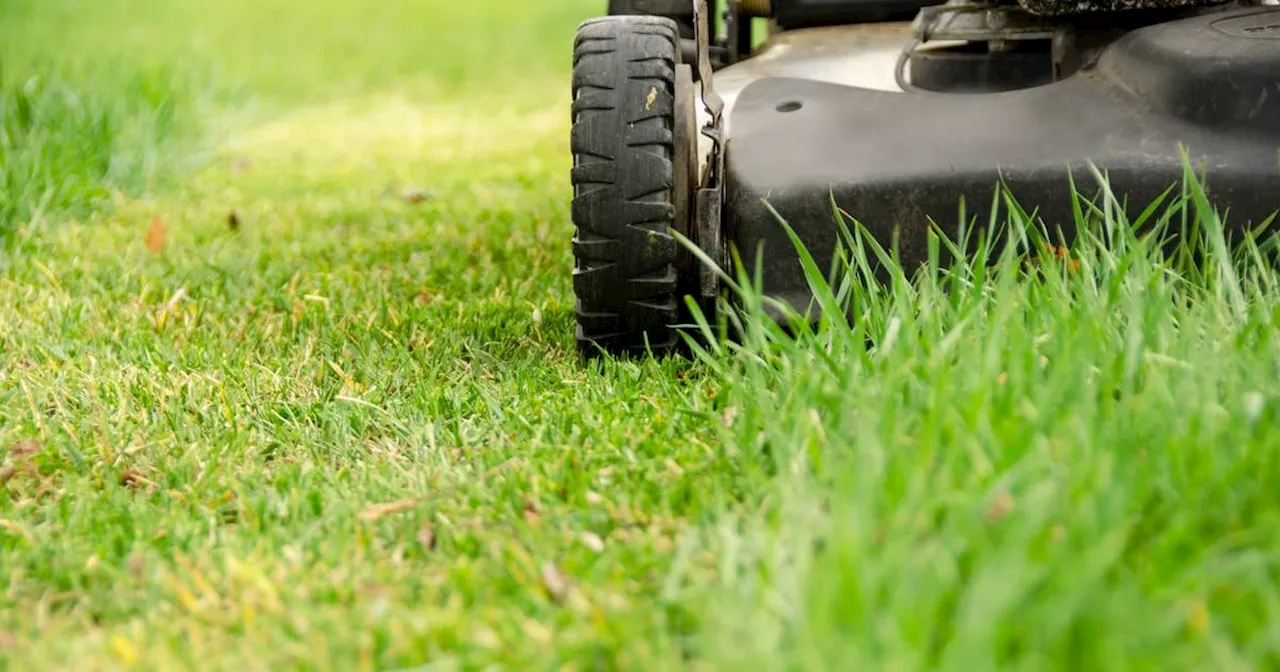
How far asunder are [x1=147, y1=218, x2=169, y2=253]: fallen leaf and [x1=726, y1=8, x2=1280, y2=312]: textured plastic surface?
4.60 ft

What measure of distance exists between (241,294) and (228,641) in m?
1.36

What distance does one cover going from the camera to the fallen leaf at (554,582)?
3.85 feet

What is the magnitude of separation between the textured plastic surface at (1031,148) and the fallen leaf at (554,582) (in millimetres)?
706

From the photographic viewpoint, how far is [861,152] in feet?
6.15

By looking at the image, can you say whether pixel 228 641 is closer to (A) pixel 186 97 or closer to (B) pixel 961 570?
(B) pixel 961 570

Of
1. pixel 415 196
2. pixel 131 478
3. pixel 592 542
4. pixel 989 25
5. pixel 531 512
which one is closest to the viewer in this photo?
pixel 592 542

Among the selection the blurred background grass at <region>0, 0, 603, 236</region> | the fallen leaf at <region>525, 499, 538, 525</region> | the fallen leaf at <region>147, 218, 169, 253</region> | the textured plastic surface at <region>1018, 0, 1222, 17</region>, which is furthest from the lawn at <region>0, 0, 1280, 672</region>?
the blurred background grass at <region>0, 0, 603, 236</region>

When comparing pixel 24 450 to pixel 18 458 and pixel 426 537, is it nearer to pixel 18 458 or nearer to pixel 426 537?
pixel 18 458

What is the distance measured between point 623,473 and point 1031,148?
2.47 feet

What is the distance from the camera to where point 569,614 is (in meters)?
1.12

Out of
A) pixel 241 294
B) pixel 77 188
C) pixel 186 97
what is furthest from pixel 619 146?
pixel 186 97

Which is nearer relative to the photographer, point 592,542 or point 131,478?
point 592,542

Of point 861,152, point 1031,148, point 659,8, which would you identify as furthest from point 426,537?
point 659,8

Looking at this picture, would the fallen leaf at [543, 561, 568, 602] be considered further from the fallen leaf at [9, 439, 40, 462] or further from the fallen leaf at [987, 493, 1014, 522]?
the fallen leaf at [9, 439, 40, 462]
